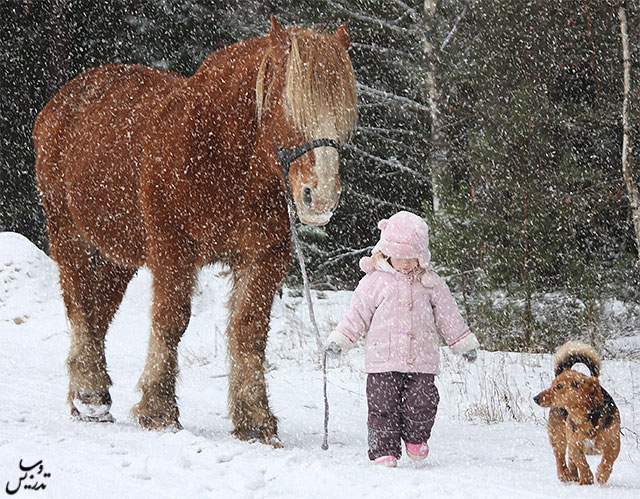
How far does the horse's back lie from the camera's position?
547cm

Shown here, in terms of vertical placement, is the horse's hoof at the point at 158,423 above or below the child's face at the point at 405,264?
below

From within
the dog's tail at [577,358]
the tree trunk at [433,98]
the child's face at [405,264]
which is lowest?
the dog's tail at [577,358]

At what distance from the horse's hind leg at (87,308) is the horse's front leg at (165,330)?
3.22 ft

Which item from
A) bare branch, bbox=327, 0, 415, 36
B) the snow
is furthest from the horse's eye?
bare branch, bbox=327, 0, 415, 36

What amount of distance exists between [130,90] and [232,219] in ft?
6.91

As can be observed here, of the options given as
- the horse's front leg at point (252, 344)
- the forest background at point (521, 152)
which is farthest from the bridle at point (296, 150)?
the forest background at point (521, 152)

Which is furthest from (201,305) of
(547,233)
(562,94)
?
(562,94)

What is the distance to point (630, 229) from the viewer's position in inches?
393

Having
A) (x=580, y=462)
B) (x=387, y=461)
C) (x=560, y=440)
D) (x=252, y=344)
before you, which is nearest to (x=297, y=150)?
(x=252, y=344)

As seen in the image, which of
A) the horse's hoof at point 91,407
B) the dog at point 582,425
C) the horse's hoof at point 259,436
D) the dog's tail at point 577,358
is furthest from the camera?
the horse's hoof at point 91,407

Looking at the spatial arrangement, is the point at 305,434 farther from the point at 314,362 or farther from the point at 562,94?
the point at 562,94

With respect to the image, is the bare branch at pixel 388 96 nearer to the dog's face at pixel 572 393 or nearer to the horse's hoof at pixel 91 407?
the horse's hoof at pixel 91 407

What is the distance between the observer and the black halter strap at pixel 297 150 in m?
4.10

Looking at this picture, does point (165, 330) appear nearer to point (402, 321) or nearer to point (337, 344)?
point (337, 344)
